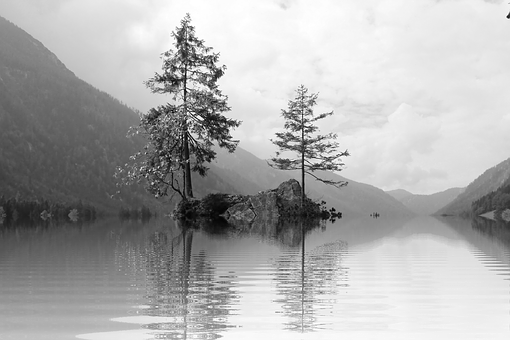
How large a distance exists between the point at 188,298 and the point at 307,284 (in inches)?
83.4

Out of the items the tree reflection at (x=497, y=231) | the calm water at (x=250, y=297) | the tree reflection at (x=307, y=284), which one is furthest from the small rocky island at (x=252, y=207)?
the calm water at (x=250, y=297)

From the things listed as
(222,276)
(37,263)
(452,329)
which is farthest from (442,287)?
(37,263)

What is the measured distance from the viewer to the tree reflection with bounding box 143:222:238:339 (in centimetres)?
473

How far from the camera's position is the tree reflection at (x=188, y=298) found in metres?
4.73

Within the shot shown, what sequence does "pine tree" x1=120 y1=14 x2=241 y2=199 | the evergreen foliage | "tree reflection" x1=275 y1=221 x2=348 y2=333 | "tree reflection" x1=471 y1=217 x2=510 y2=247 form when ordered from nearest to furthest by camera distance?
"tree reflection" x1=275 y1=221 x2=348 y2=333 → "tree reflection" x1=471 y1=217 x2=510 y2=247 → "pine tree" x1=120 y1=14 x2=241 y2=199 → the evergreen foliage

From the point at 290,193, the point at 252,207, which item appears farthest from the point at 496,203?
the point at 252,207

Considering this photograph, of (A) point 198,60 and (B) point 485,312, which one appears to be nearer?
(B) point 485,312

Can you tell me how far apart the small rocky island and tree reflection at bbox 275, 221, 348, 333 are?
2300 centimetres

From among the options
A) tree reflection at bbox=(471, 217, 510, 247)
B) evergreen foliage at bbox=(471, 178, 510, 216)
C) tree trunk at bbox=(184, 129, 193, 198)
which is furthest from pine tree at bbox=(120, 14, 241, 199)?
evergreen foliage at bbox=(471, 178, 510, 216)

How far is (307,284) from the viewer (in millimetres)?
7457

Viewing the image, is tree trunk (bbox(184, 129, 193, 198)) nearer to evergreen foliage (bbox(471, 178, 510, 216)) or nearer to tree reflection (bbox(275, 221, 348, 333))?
tree reflection (bbox(275, 221, 348, 333))

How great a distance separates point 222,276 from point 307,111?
3673 centimetres

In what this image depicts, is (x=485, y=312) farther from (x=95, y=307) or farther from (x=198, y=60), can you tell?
(x=198, y=60)

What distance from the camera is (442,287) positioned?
7367mm
